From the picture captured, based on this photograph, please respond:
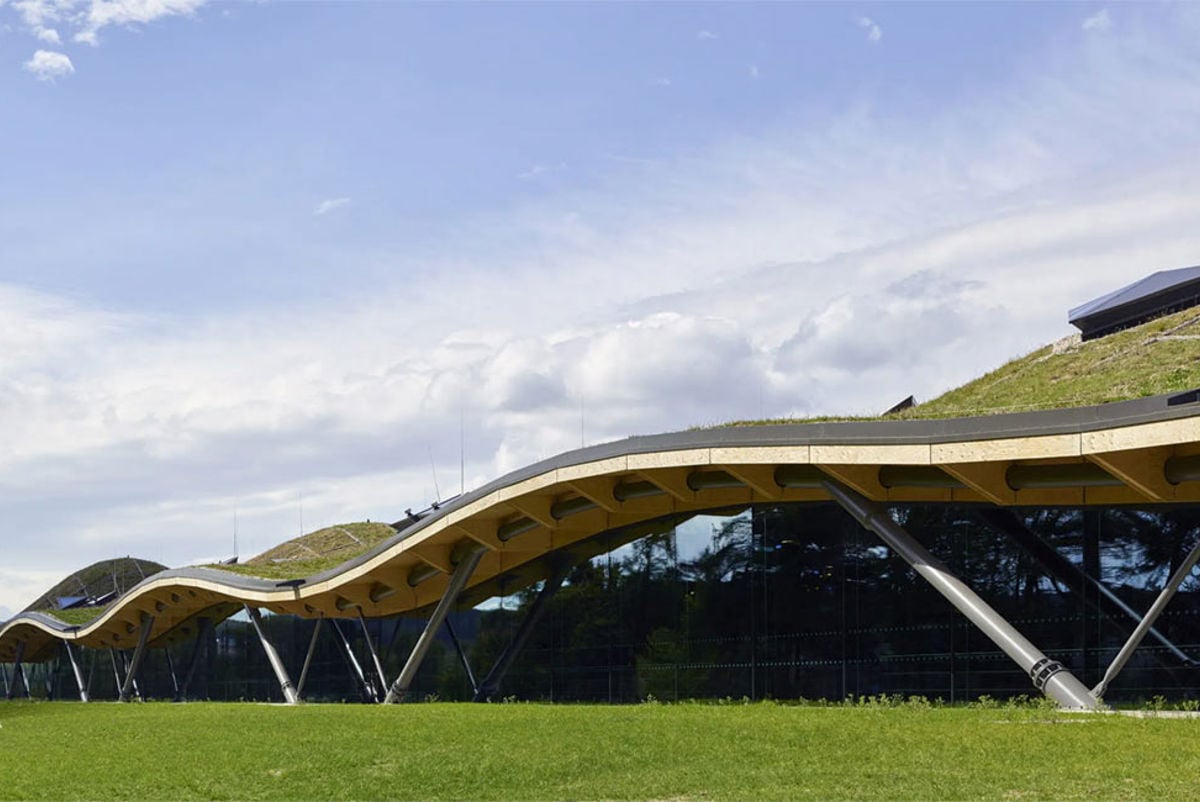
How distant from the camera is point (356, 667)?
4681 centimetres

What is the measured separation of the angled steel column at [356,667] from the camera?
46.3 meters

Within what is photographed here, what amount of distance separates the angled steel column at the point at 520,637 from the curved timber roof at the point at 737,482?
1.63ft

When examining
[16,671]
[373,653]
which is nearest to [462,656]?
[373,653]

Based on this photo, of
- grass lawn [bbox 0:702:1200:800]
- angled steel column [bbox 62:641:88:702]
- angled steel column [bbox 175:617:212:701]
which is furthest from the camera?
angled steel column [bbox 62:641:88:702]

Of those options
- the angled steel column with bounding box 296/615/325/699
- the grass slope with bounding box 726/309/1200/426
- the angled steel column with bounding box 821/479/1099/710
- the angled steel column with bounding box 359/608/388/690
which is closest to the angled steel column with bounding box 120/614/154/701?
the angled steel column with bounding box 296/615/325/699

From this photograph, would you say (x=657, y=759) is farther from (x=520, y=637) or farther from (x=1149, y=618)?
(x=520, y=637)

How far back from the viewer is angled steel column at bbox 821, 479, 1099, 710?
22328 millimetres

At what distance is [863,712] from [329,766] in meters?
9.20

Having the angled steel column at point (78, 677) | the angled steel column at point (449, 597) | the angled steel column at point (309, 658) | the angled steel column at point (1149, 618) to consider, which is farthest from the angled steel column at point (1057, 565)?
the angled steel column at point (78, 677)

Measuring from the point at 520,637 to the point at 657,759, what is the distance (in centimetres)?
2288

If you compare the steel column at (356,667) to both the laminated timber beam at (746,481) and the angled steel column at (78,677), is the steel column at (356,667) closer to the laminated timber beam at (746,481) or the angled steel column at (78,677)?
the laminated timber beam at (746,481)

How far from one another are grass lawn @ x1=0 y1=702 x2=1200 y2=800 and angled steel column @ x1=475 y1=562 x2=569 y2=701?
1348 centimetres

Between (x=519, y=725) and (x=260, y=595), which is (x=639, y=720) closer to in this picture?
(x=519, y=725)

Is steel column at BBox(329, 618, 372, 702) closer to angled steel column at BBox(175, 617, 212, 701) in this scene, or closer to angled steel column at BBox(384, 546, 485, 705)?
angled steel column at BBox(384, 546, 485, 705)
